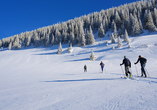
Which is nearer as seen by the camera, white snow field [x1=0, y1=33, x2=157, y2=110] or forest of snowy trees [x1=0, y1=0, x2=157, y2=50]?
white snow field [x1=0, y1=33, x2=157, y2=110]

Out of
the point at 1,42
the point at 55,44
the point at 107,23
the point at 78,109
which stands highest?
the point at 107,23

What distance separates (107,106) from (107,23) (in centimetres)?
8005

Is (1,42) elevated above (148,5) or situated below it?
below

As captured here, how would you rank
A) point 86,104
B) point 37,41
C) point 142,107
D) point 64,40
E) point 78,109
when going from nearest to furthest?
point 142,107 < point 78,109 < point 86,104 < point 64,40 < point 37,41

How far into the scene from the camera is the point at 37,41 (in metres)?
77.3

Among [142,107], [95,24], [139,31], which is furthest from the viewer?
[95,24]

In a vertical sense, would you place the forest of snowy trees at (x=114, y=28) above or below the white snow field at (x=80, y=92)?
above

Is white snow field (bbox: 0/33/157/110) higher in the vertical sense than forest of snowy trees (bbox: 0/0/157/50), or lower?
lower

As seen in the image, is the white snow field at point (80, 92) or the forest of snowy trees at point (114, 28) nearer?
the white snow field at point (80, 92)

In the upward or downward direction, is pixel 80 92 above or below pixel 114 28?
below

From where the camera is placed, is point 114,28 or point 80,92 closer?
point 80,92

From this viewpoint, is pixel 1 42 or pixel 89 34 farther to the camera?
pixel 1 42

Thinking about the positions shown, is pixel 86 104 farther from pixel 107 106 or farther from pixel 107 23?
pixel 107 23

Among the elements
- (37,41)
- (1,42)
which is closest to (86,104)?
(37,41)
